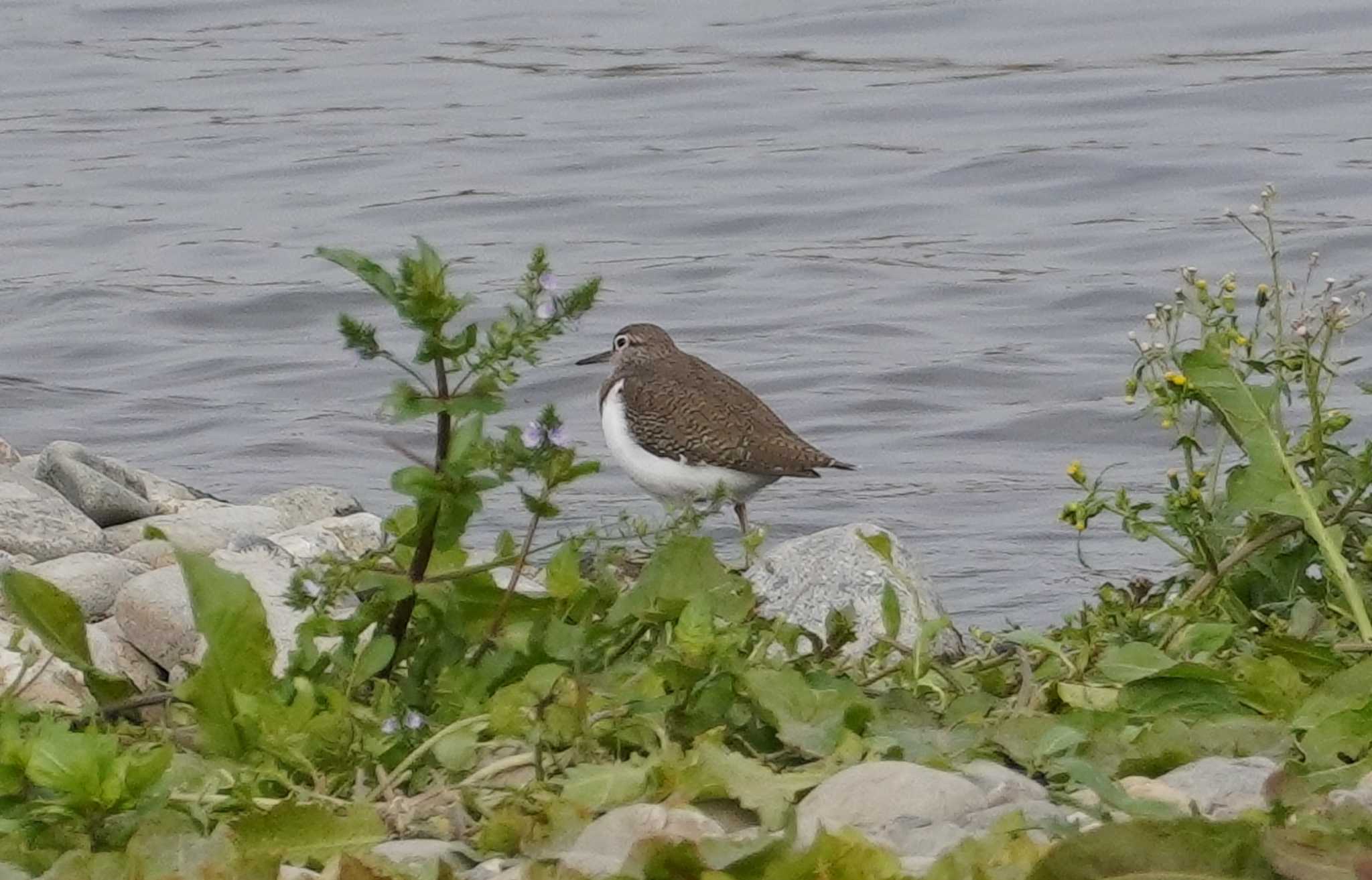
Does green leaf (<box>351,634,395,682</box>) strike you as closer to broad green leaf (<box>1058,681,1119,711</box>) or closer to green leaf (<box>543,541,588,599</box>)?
green leaf (<box>543,541,588,599</box>)

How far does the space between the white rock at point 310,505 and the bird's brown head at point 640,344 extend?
157 centimetres

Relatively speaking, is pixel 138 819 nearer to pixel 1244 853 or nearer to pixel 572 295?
pixel 572 295

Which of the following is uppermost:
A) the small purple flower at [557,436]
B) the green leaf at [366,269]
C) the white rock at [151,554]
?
the green leaf at [366,269]

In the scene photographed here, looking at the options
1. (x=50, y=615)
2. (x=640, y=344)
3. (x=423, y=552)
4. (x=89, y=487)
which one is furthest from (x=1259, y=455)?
(x=640, y=344)

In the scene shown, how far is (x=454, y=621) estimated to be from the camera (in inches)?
162

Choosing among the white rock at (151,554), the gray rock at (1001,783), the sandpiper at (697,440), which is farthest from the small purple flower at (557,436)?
the sandpiper at (697,440)

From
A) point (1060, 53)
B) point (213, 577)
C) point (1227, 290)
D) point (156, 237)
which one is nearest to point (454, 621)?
point (213, 577)

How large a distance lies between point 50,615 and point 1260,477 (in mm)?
2233

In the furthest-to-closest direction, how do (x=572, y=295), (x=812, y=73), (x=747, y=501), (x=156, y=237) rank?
1. (x=812, y=73)
2. (x=156, y=237)
3. (x=747, y=501)
4. (x=572, y=295)

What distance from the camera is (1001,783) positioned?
360cm

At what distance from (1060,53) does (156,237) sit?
270 inches

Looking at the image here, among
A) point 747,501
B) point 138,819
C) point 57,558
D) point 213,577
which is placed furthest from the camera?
point 747,501

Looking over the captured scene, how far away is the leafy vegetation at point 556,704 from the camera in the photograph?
3486 mm

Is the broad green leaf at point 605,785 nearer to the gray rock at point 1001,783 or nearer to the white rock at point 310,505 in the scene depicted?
the gray rock at point 1001,783
